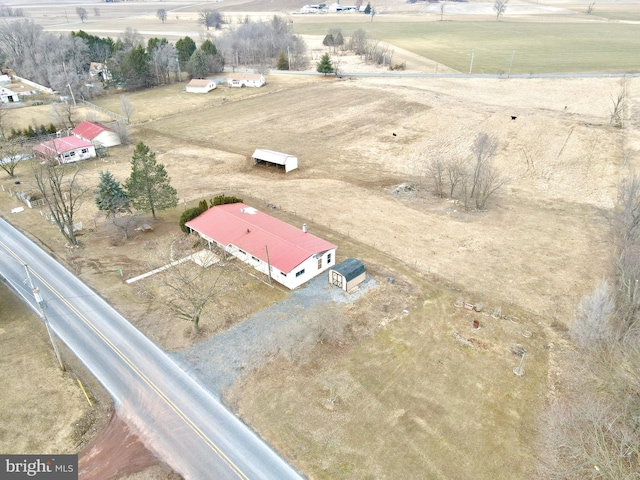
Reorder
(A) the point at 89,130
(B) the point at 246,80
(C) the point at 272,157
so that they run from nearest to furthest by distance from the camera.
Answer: (C) the point at 272,157
(A) the point at 89,130
(B) the point at 246,80

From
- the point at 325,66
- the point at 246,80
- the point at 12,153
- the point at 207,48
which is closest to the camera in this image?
the point at 12,153

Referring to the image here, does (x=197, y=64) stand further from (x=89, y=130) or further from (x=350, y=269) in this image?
(x=350, y=269)

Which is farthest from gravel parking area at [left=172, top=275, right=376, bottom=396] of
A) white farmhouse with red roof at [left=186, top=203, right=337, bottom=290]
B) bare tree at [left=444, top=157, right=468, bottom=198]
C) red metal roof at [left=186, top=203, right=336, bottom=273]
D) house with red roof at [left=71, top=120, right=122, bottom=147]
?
house with red roof at [left=71, top=120, right=122, bottom=147]

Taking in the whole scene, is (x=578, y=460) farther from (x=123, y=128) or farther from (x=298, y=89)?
(x=298, y=89)

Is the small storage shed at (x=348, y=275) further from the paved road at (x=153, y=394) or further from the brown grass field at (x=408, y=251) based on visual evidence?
the paved road at (x=153, y=394)

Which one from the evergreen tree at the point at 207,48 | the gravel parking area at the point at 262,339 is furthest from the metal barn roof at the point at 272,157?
the evergreen tree at the point at 207,48

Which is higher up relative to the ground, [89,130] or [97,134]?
[89,130]

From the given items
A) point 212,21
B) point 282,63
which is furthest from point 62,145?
point 212,21
